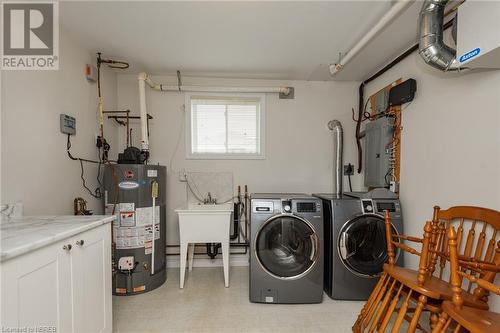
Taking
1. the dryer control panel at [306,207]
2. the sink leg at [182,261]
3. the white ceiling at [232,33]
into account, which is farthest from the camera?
the sink leg at [182,261]

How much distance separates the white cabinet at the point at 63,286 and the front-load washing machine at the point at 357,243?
1882 millimetres

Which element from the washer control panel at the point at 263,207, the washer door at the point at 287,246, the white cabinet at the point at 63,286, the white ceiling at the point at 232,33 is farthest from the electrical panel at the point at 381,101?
the white cabinet at the point at 63,286

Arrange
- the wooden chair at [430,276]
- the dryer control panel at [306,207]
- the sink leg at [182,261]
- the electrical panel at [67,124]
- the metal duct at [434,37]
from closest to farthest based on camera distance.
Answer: the wooden chair at [430,276] → the metal duct at [434,37] → the electrical panel at [67,124] → the dryer control panel at [306,207] → the sink leg at [182,261]

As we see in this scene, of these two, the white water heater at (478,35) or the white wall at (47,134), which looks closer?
the white water heater at (478,35)

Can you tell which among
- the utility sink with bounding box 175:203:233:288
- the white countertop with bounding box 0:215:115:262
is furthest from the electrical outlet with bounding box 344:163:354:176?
the white countertop with bounding box 0:215:115:262

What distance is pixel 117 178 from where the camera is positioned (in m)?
2.19

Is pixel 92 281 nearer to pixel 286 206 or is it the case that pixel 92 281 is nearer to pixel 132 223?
pixel 132 223

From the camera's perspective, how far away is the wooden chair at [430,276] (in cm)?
133

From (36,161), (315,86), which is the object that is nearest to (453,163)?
(315,86)

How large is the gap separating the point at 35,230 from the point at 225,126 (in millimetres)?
2220

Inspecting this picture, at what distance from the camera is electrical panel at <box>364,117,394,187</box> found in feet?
7.76

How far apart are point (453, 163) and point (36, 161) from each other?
10.4 ft

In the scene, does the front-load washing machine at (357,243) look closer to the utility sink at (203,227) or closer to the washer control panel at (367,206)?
the washer control panel at (367,206)

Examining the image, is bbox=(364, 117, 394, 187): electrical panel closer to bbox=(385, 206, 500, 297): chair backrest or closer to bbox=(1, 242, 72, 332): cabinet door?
bbox=(385, 206, 500, 297): chair backrest
